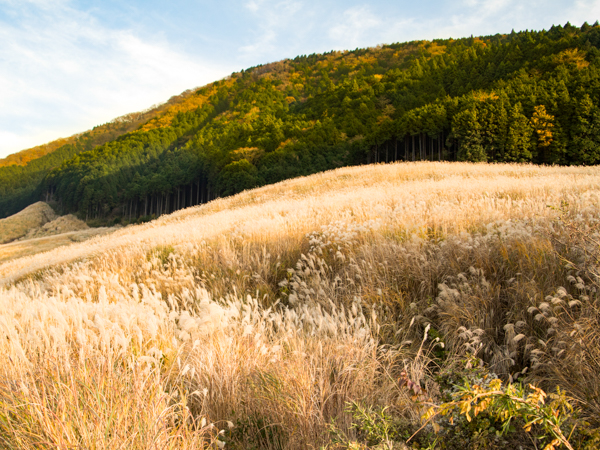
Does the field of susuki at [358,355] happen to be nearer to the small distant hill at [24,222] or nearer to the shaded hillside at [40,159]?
the small distant hill at [24,222]

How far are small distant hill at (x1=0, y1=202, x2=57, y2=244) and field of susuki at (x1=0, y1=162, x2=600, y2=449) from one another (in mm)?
72692

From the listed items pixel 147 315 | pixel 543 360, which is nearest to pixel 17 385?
pixel 147 315

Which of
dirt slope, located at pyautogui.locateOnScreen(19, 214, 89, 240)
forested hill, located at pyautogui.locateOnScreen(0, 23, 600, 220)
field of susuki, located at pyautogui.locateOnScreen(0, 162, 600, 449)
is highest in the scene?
forested hill, located at pyautogui.locateOnScreen(0, 23, 600, 220)

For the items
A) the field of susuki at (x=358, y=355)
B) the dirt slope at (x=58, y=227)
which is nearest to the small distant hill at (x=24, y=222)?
the dirt slope at (x=58, y=227)

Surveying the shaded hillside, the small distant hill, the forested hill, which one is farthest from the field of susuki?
the shaded hillside

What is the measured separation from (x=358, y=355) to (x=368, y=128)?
48637 mm

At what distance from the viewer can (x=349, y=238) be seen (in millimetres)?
4578

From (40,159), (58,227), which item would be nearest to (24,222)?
(58,227)

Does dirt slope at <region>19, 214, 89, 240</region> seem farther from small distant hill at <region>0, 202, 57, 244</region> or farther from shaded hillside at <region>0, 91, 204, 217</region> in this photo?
shaded hillside at <region>0, 91, 204, 217</region>

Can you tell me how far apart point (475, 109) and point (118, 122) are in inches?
6359

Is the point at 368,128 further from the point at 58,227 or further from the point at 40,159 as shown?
the point at 40,159

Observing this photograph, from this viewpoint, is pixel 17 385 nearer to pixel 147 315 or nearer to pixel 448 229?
pixel 147 315

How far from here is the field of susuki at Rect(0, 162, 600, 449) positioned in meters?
1.40

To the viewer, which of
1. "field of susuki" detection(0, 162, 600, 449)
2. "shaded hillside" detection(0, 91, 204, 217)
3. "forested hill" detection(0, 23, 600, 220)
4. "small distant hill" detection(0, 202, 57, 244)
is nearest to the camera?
"field of susuki" detection(0, 162, 600, 449)
